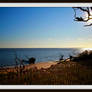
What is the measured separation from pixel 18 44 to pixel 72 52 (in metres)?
0.64

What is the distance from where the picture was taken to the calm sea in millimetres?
2580

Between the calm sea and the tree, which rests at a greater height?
the tree

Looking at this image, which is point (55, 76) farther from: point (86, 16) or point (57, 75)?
point (86, 16)

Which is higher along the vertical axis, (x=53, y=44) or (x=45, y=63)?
(x=53, y=44)

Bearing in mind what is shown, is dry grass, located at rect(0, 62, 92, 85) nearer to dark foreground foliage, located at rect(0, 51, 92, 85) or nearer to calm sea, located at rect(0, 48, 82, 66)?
dark foreground foliage, located at rect(0, 51, 92, 85)

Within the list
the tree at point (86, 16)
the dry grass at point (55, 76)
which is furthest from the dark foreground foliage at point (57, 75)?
the tree at point (86, 16)

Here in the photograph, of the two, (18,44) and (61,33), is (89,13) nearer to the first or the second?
(61,33)

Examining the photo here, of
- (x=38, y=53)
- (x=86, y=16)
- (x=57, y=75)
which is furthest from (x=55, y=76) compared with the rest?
(x=86, y=16)

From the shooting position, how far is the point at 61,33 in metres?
2.66

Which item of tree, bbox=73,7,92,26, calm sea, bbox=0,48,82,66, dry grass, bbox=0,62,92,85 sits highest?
tree, bbox=73,7,92,26

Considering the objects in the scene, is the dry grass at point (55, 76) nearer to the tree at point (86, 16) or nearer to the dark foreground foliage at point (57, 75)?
the dark foreground foliage at point (57, 75)

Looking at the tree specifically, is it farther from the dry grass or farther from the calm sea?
the dry grass

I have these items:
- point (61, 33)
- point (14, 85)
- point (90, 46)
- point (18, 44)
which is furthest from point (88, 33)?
point (14, 85)

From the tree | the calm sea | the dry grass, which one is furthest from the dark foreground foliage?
the tree
